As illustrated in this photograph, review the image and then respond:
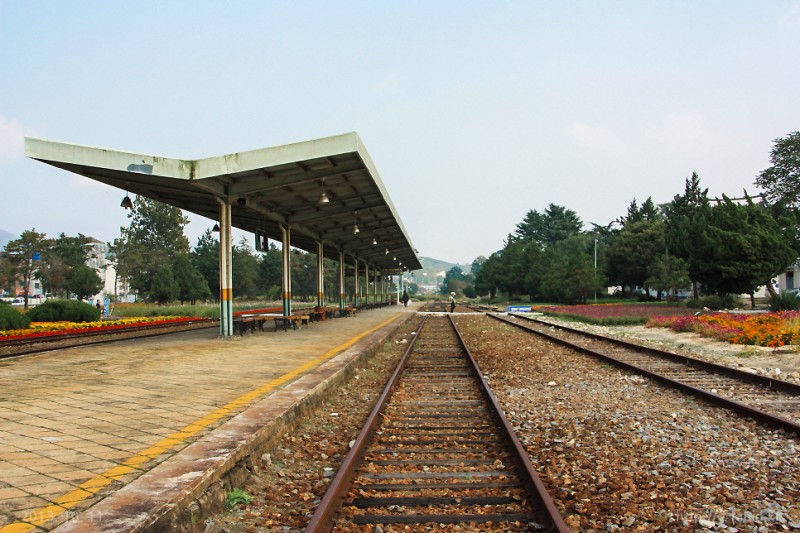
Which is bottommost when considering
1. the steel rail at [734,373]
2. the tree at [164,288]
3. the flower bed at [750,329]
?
the steel rail at [734,373]

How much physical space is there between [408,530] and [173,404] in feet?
12.5

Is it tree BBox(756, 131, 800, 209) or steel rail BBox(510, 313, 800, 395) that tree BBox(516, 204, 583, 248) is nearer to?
tree BBox(756, 131, 800, 209)

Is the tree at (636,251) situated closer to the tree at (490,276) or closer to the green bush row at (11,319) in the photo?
the tree at (490,276)

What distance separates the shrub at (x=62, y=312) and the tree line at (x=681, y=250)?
30028 mm

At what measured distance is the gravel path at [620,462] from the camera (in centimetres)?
371

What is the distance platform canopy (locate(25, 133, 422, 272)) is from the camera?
519 inches

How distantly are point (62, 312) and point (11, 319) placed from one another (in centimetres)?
420

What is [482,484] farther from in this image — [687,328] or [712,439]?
[687,328]

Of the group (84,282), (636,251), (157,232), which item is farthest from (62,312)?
(157,232)

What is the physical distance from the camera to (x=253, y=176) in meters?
15.5

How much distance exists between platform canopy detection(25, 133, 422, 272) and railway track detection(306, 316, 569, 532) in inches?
319

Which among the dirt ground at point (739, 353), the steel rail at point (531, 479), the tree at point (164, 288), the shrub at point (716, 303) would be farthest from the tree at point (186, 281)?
the steel rail at point (531, 479)

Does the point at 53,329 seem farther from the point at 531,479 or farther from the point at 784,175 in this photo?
the point at 784,175

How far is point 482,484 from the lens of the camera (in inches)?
170
